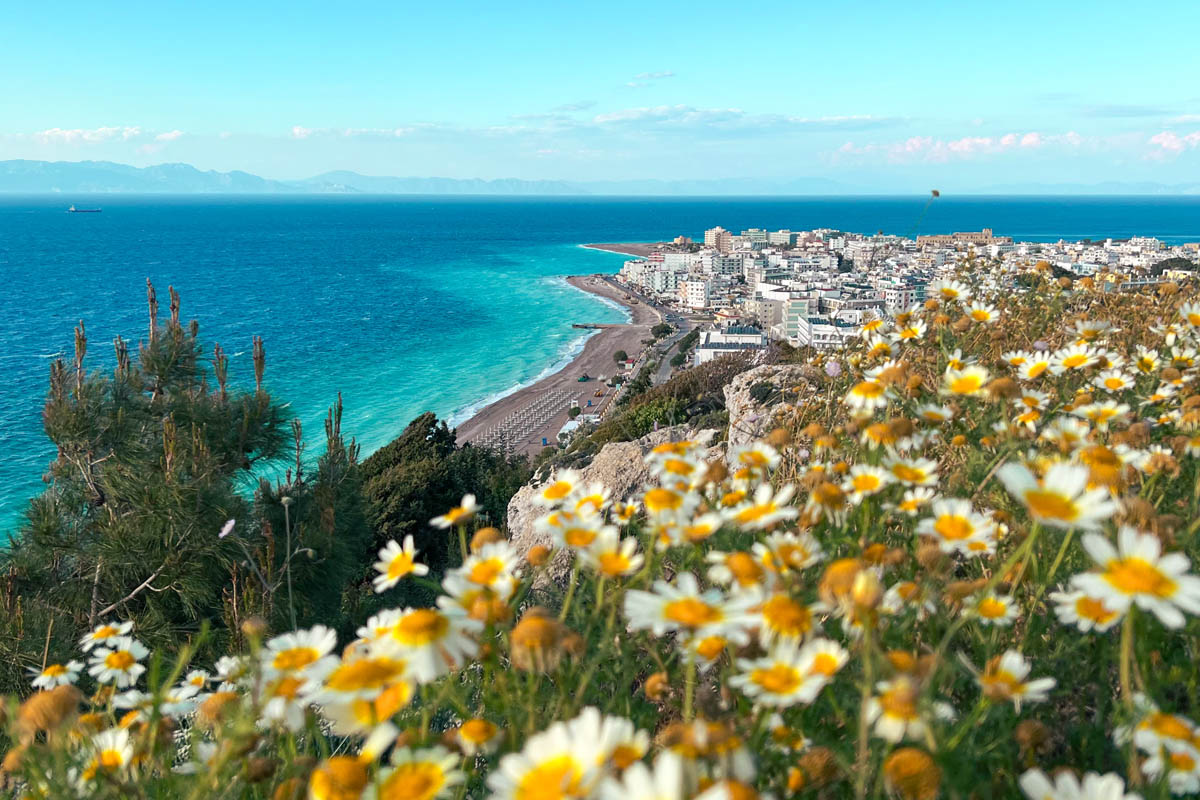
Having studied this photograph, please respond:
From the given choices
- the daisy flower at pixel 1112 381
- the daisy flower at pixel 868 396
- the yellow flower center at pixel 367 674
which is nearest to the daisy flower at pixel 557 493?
the yellow flower center at pixel 367 674

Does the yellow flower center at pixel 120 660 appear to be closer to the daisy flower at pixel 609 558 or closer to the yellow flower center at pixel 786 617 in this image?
the daisy flower at pixel 609 558

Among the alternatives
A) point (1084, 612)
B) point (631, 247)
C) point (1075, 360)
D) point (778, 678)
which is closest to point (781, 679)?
point (778, 678)

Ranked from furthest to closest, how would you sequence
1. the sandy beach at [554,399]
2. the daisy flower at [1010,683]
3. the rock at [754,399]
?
the sandy beach at [554,399] → the rock at [754,399] → the daisy flower at [1010,683]

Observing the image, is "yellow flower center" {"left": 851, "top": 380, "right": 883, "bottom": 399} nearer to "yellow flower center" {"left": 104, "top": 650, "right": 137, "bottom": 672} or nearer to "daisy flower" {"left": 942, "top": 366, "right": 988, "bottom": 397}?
"daisy flower" {"left": 942, "top": 366, "right": 988, "bottom": 397}

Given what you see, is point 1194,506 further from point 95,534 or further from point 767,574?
point 95,534

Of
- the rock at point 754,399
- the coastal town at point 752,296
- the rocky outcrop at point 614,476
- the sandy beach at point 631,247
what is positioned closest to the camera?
the rock at point 754,399

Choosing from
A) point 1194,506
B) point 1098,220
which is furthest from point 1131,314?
point 1098,220

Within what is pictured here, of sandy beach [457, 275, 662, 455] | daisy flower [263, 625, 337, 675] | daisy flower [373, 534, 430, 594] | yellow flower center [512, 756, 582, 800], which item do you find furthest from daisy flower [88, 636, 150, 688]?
sandy beach [457, 275, 662, 455]
